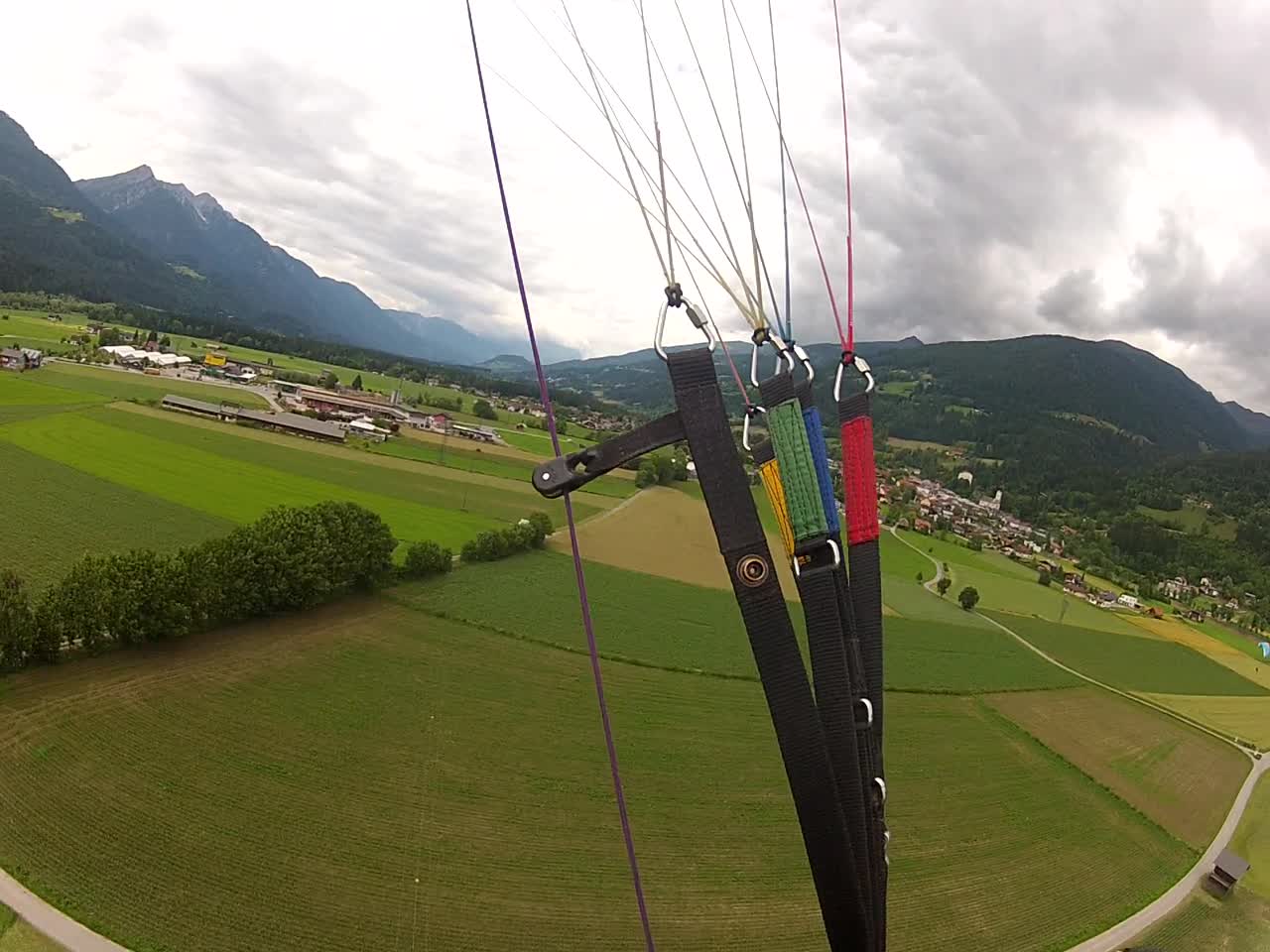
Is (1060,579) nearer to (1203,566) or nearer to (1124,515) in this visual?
(1203,566)

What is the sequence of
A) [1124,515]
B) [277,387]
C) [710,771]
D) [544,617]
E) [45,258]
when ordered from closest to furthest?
[710,771]
[544,617]
[277,387]
[1124,515]
[45,258]

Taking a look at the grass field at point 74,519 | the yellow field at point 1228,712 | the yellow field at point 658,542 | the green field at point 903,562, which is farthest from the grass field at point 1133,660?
the grass field at point 74,519

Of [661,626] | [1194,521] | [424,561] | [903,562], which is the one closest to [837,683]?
[661,626]

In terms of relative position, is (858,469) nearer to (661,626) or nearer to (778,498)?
(778,498)

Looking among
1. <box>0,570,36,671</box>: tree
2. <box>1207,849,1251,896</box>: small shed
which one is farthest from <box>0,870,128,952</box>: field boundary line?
<box>1207,849,1251,896</box>: small shed

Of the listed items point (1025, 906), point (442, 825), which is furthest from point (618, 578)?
point (1025, 906)
